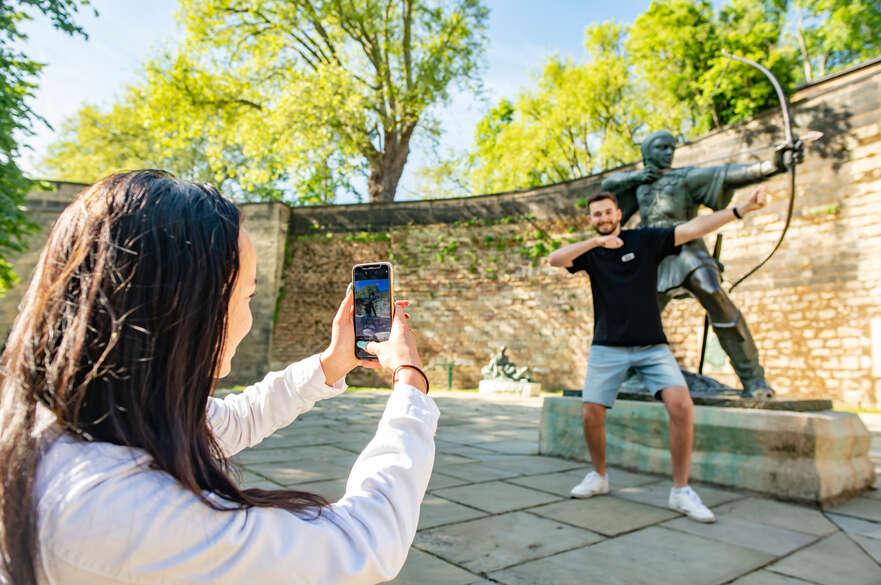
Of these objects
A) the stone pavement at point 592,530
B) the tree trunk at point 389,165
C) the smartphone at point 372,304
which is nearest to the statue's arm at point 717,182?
the stone pavement at point 592,530

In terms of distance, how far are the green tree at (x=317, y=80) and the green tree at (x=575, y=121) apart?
578cm

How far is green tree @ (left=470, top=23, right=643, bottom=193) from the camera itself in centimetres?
2231

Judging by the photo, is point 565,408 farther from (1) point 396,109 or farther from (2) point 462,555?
(1) point 396,109

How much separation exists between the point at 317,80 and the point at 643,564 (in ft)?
52.6

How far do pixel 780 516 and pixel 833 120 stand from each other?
31.1ft

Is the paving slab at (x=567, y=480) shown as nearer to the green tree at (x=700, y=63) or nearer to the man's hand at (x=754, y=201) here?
the man's hand at (x=754, y=201)

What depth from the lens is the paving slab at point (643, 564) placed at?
6.81 feet

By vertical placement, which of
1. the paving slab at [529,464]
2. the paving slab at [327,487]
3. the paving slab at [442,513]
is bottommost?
the paving slab at [327,487]

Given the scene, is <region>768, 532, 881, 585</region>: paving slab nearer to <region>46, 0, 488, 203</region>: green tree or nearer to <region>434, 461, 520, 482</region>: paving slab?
<region>434, 461, 520, 482</region>: paving slab

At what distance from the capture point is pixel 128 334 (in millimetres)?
689

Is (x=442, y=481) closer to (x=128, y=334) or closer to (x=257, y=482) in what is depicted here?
(x=257, y=482)

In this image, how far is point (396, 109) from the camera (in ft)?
57.4

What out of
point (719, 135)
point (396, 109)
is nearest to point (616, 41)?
point (396, 109)

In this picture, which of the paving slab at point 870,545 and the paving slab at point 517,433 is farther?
the paving slab at point 517,433
